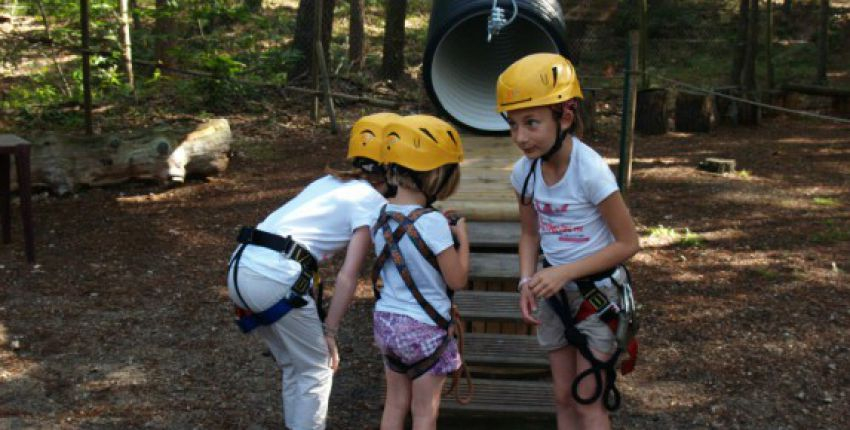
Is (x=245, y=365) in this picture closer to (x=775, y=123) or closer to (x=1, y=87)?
(x=1, y=87)

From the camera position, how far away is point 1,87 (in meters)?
11.2

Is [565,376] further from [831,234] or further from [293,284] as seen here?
[831,234]

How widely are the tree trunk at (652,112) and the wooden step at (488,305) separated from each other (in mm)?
6773

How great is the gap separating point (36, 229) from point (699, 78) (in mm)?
10801

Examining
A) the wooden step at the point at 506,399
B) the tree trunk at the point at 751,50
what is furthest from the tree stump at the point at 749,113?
the wooden step at the point at 506,399

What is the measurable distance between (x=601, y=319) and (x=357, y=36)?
1084cm

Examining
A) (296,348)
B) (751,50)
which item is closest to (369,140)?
(296,348)

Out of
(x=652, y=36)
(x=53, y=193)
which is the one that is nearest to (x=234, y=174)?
(x=53, y=193)

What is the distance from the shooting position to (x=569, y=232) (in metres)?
2.69

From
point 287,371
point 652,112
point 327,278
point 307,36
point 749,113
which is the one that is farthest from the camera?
point 307,36

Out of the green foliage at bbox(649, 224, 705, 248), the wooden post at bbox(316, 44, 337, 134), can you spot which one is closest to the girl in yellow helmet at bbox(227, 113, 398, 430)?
the green foliage at bbox(649, 224, 705, 248)

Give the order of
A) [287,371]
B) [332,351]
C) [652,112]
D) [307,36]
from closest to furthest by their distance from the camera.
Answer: [332,351] → [287,371] → [652,112] → [307,36]

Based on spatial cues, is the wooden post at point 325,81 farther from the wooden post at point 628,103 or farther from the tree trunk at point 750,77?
the tree trunk at point 750,77

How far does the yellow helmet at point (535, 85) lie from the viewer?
8.46 feet
